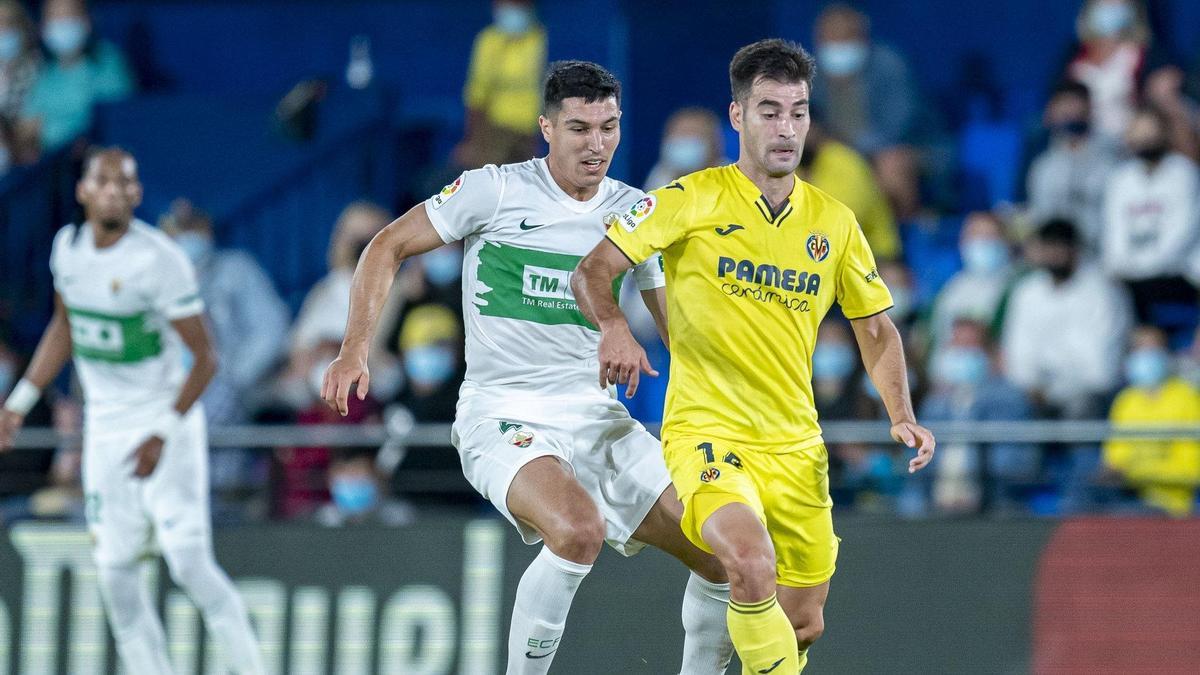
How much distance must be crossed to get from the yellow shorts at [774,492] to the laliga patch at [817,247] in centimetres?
68

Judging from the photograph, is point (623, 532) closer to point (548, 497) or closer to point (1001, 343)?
point (548, 497)

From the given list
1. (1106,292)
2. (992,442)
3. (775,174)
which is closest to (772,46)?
(775,174)

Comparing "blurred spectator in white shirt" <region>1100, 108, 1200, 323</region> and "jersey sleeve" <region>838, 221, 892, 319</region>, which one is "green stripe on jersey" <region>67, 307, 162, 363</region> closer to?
"jersey sleeve" <region>838, 221, 892, 319</region>

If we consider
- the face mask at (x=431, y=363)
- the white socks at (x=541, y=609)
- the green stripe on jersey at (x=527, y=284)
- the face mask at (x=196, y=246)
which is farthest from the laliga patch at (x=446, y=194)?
the face mask at (x=196, y=246)

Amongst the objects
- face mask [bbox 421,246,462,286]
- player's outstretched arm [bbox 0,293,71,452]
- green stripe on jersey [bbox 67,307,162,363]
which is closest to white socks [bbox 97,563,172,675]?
player's outstretched arm [bbox 0,293,71,452]

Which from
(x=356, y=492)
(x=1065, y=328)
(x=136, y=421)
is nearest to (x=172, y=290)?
(x=136, y=421)

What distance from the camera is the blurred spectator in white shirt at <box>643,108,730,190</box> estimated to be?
11.5 metres

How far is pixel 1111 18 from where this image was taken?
1195 centimetres

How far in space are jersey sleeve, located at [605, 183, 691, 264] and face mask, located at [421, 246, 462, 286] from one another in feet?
17.5

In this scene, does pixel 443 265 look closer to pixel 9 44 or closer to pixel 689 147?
pixel 689 147

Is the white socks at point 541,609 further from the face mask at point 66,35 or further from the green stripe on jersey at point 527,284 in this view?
the face mask at point 66,35

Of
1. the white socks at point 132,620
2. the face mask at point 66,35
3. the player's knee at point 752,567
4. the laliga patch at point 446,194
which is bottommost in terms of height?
the white socks at point 132,620

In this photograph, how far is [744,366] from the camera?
21.6ft

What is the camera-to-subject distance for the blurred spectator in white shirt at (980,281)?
438 inches
